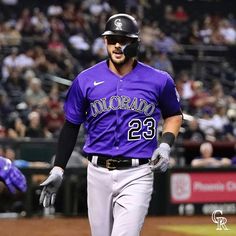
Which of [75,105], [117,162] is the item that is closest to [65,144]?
[75,105]

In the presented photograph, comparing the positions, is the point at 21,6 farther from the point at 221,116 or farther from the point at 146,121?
the point at 146,121

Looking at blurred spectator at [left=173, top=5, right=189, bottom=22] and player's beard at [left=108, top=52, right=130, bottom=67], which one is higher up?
blurred spectator at [left=173, top=5, right=189, bottom=22]

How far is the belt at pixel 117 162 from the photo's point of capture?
492 centimetres

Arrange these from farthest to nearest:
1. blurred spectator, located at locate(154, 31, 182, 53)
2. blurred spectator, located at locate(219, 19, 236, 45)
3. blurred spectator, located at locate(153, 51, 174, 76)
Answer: blurred spectator, located at locate(219, 19, 236, 45) → blurred spectator, located at locate(154, 31, 182, 53) → blurred spectator, located at locate(153, 51, 174, 76)

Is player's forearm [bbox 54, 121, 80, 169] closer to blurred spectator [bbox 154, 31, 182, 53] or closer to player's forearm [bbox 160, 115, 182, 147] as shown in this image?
player's forearm [bbox 160, 115, 182, 147]

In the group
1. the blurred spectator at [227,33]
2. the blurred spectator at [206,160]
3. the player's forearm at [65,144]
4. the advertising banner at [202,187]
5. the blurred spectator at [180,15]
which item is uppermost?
the blurred spectator at [180,15]

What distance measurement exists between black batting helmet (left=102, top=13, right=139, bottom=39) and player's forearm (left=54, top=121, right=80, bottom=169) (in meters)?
0.69

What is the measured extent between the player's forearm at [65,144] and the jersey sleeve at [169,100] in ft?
2.01

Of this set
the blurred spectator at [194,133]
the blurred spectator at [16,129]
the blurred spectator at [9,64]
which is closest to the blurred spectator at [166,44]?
the blurred spectator at [9,64]

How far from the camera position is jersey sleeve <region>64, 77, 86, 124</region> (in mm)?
5098

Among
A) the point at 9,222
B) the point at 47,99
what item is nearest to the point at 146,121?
the point at 9,222

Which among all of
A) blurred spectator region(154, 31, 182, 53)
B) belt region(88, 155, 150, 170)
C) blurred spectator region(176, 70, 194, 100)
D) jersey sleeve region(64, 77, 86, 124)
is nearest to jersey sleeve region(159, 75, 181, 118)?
belt region(88, 155, 150, 170)

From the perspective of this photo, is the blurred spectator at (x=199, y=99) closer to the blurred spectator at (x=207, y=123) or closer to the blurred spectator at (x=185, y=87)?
the blurred spectator at (x=185, y=87)

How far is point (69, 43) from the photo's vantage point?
62.1ft
